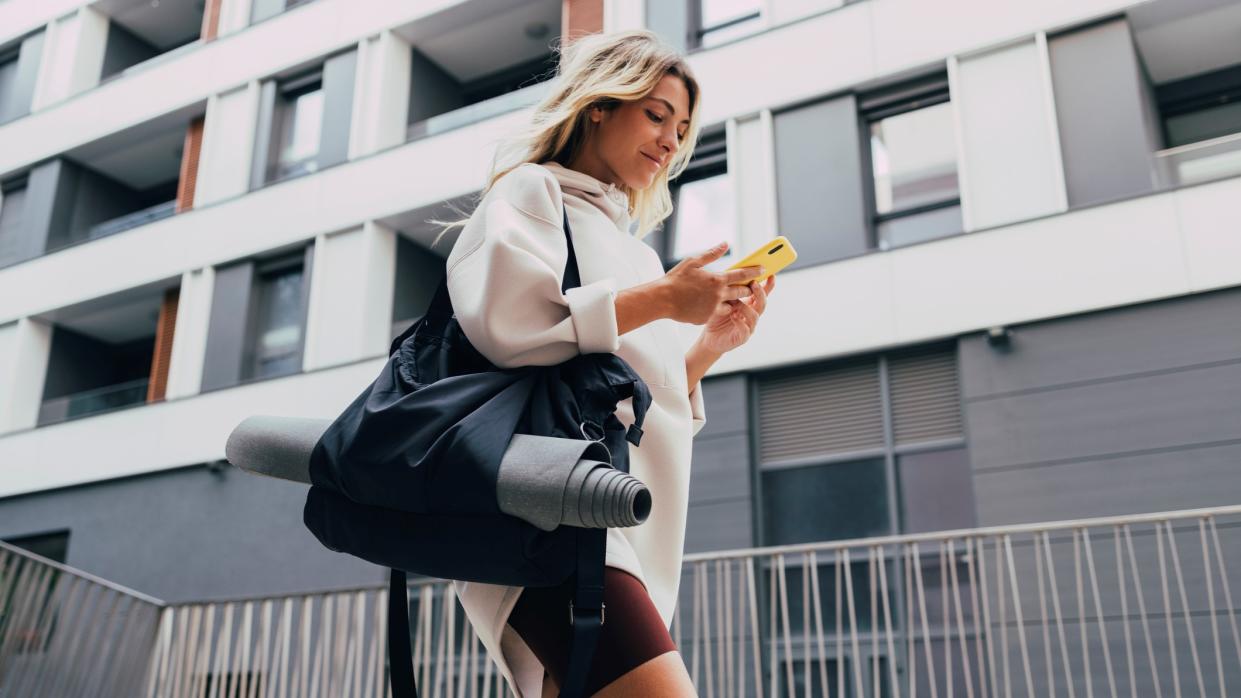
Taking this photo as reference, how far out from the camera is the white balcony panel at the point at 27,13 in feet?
55.6

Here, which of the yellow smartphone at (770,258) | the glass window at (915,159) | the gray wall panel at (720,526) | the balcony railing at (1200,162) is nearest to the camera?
the yellow smartphone at (770,258)

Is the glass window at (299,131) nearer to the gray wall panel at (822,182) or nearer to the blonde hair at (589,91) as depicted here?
the gray wall panel at (822,182)

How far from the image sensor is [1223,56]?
988cm

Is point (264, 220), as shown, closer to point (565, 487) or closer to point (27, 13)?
point (27, 13)

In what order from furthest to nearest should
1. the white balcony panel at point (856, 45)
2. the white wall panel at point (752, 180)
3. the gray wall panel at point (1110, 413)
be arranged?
1. the white wall panel at point (752, 180)
2. the white balcony panel at point (856, 45)
3. the gray wall panel at point (1110, 413)

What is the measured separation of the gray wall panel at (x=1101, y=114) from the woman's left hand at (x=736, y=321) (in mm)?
7924

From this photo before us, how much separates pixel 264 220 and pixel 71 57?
17.8 ft

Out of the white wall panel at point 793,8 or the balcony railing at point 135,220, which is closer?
the white wall panel at point 793,8

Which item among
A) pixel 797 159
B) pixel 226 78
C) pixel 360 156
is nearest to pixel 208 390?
pixel 360 156

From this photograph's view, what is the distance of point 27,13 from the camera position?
17.4 m

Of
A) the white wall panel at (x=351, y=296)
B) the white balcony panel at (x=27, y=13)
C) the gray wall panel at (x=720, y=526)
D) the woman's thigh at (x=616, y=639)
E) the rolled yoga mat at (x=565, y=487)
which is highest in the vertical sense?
the white balcony panel at (x=27, y=13)

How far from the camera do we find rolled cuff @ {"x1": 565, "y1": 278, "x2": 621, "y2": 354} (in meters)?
1.28

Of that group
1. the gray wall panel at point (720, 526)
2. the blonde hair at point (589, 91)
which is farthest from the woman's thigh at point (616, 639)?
the gray wall panel at point (720, 526)

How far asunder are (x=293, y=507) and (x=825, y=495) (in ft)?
19.5
